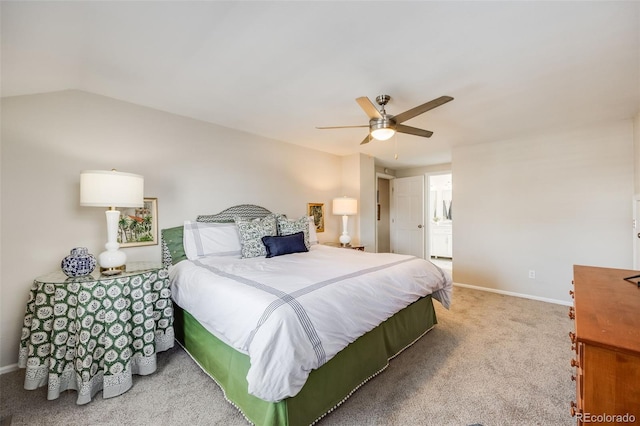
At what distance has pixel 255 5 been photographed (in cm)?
135

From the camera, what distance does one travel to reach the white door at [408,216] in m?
5.75

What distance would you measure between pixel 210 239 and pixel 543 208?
430 cm

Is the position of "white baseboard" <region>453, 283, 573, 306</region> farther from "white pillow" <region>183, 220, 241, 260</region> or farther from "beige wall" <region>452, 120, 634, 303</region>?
"white pillow" <region>183, 220, 241, 260</region>

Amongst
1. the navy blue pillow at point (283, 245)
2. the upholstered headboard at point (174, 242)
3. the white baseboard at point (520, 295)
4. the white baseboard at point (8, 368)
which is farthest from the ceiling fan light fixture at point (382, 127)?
the white baseboard at point (8, 368)

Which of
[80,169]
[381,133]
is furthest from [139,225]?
[381,133]

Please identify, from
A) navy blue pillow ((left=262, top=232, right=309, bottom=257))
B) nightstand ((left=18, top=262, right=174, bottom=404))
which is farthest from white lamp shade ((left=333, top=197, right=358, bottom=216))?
nightstand ((left=18, top=262, right=174, bottom=404))

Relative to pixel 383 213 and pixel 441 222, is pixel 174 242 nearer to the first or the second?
pixel 383 213

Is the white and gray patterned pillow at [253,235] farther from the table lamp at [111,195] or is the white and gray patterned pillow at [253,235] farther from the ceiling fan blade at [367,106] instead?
the ceiling fan blade at [367,106]

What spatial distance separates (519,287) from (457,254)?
90 centimetres

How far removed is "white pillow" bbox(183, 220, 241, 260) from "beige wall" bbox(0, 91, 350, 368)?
0.90 feet

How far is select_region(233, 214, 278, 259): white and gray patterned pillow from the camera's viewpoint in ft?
9.16

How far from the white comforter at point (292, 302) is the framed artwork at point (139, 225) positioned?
538mm

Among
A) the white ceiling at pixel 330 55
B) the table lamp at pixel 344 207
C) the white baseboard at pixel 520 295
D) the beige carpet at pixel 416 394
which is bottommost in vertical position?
the beige carpet at pixel 416 394

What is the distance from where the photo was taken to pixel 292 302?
1438mm
